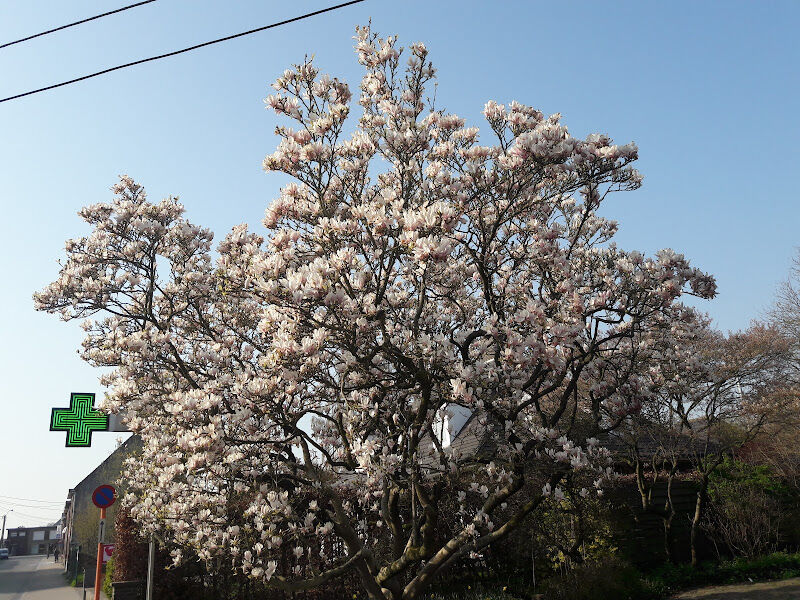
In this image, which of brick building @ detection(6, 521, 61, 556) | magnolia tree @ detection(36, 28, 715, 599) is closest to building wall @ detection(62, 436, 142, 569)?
magnolia tree @ detection(36, 28, 715, 599)

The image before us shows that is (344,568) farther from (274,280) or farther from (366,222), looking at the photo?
(366,222)

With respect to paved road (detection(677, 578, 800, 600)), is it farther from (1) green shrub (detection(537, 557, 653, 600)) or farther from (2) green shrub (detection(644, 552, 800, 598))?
(1) green shrub (detection(537, 557, 653, 600))

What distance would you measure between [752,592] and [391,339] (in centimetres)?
904

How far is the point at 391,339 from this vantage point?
24.2 feet

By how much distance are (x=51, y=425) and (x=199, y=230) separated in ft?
23.6

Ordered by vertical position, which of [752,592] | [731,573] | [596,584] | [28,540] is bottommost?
[752,592]

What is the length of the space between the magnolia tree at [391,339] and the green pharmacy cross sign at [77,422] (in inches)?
238

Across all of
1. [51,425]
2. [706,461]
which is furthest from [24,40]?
[706,461]

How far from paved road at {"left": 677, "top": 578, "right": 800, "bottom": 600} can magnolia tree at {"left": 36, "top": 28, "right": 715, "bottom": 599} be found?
5097 millimetres

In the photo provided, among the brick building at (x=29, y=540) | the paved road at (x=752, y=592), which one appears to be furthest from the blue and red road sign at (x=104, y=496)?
the brick building at (x=29, y=540)

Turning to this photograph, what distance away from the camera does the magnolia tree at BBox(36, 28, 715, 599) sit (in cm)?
622

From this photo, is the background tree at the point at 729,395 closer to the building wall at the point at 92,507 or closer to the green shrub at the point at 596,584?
the green shrub at the point at 596,584

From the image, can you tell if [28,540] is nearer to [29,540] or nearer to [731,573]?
[29,540]

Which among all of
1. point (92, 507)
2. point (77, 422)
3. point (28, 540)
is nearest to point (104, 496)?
point (77, 422)
